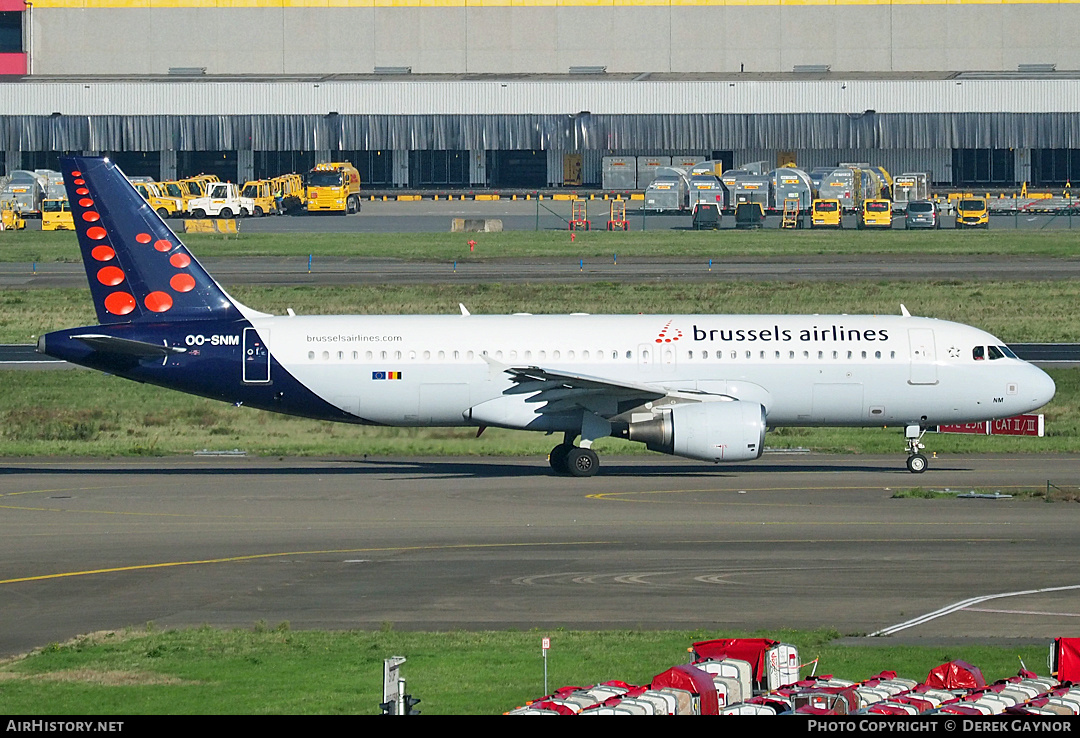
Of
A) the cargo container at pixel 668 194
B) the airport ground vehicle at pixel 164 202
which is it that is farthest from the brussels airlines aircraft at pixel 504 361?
the cargo container at pixel 668 194

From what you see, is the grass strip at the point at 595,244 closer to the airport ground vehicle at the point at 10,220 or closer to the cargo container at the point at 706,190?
Answer: the airport ground vehicle at the point at 10,220

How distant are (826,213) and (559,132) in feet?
114

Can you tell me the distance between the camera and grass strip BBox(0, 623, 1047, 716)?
19297mm

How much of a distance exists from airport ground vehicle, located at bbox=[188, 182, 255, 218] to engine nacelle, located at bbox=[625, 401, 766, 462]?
81.6 m

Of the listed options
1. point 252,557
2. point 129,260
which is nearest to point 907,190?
point 129,260

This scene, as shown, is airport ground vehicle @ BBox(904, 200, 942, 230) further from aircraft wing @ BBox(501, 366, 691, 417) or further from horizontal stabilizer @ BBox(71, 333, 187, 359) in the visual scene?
horizontal stabilizer @ BBox(71, 333, 187, 359)

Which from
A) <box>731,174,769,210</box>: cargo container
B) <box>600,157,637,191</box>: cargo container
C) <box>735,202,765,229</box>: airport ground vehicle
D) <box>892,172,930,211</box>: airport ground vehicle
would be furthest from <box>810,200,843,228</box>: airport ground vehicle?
<box>600,157,637,191</box>: cargo container

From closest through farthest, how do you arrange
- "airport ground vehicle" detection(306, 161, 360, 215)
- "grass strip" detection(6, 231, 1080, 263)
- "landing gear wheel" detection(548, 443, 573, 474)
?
"landing gear wheel" detection(548, 443, 573, 474), "grass strip" detection(6, 231, 1080, 263), "airport ground vehicle" detection(306, 161, 360, 215)

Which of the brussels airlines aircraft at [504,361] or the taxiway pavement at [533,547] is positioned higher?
the brussels airlines aircraft at [504,361]

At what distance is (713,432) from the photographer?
3788 cm

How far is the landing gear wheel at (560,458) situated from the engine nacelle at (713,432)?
288cm

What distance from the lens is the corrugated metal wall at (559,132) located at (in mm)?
135625

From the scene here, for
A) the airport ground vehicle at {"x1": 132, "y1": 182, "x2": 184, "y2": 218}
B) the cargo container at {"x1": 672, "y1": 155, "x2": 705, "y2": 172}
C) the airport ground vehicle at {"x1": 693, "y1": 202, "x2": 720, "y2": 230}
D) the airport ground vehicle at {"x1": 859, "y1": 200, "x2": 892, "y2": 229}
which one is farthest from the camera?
the cargo container at {"x1": 672, "y1": 155, "x2": 705, "y2": 172}

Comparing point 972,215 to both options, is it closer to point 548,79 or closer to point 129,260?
point 548,79
